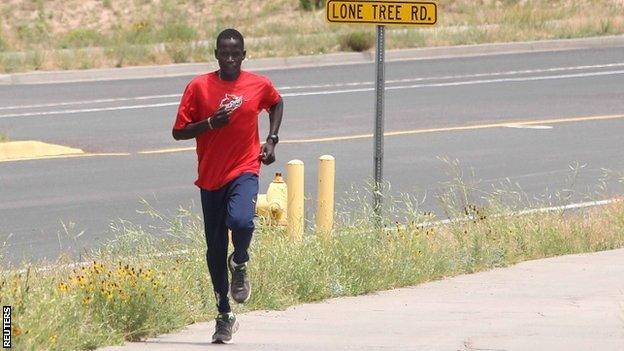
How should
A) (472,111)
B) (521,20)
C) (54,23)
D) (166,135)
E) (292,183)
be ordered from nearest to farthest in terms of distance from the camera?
(292,183)
(166,135)
(472,111)
(521,20)
(54,23)

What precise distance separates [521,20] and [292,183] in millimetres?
25099

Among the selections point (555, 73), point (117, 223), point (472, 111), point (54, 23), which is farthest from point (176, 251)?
point (54, 23)

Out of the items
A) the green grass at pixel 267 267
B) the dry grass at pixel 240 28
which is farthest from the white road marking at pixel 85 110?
the green grass at pixel 267 267

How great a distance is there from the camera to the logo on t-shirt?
7.50 m

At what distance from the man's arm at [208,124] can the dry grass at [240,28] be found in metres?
19.6

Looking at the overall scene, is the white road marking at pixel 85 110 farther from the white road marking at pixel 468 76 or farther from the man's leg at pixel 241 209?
the man's leg at pixel 241 209

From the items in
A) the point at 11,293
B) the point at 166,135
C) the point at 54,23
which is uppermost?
the point at 11,293

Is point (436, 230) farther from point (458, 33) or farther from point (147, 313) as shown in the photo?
point (458, 33)

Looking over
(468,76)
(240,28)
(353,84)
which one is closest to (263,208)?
(353,84)

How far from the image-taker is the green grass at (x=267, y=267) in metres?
7.49

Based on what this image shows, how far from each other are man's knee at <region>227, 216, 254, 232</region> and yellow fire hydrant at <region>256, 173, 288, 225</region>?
262 cm

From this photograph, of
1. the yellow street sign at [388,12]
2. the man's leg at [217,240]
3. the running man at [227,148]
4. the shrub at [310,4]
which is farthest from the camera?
the shrub at [310,4]

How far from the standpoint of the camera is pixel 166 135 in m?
18.8
